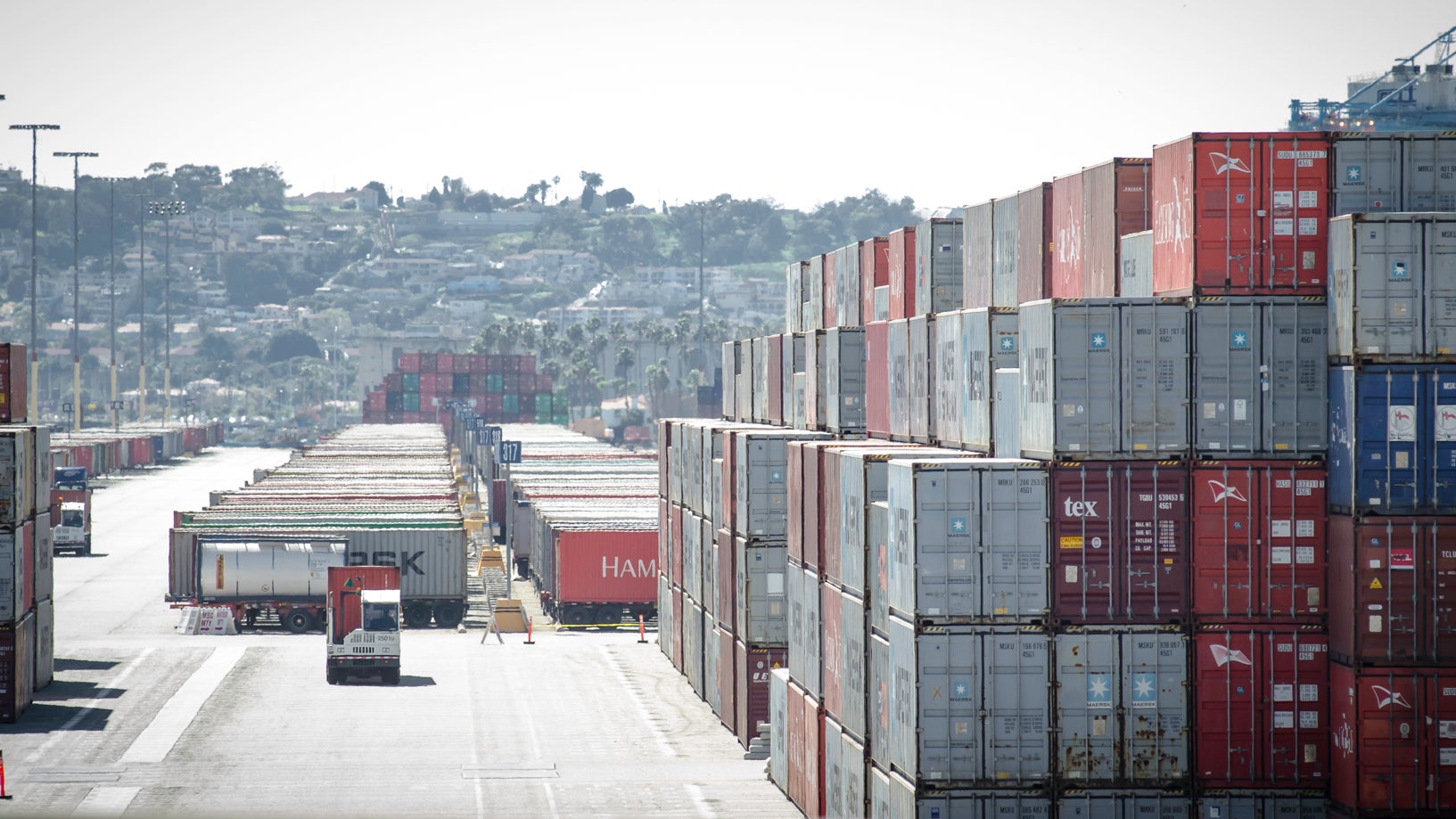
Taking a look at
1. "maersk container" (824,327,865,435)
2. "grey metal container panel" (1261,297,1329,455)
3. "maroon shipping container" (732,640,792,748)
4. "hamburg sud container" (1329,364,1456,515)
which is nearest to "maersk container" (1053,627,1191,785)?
"grey metal container panel" (1261,297,1329,455)

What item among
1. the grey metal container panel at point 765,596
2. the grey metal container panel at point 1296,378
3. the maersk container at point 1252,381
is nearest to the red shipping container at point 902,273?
the grey metal container panel at point 765,596

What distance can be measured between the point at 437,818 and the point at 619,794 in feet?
15.5

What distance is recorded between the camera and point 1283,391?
30.2 meters

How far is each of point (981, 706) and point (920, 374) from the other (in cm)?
1021

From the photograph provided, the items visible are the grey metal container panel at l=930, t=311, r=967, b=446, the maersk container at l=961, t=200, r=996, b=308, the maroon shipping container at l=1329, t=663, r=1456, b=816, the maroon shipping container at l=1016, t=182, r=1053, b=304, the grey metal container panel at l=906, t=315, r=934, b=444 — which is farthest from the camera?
the maersk container at l=961, t=200, r=996, b=308

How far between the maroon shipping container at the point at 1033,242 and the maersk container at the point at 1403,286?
816cm

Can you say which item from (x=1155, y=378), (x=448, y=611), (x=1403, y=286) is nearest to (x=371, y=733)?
(x=448, y=611)

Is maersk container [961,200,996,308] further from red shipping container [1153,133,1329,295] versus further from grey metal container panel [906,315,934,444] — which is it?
red shipping container [1153,133,1329,295]

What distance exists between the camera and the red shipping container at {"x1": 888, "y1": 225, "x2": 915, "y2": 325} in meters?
45.0

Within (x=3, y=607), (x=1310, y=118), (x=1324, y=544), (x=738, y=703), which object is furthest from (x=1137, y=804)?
(x=1310, y=118)

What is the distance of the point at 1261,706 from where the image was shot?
1175 inches

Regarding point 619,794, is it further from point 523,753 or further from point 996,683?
point 996,683

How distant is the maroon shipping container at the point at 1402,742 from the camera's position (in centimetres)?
2880

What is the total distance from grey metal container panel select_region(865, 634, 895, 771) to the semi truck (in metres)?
28.6
